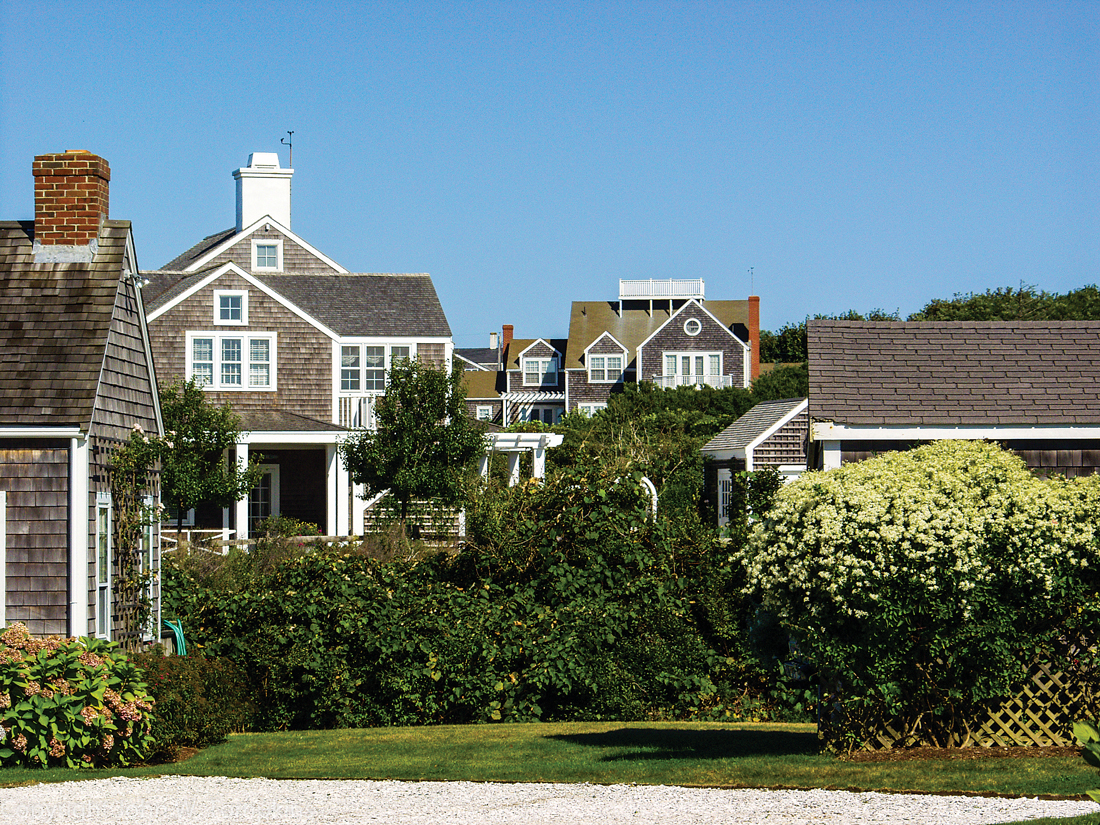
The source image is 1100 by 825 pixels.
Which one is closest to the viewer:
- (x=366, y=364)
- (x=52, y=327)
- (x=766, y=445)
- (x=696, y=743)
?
(x=696, y=743)

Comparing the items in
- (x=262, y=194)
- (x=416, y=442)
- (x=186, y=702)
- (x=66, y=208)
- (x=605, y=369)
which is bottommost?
(x=186, y=702)

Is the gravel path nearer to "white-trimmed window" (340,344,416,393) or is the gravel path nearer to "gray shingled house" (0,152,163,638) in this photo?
"gray shingled house" (0,152,163,638)

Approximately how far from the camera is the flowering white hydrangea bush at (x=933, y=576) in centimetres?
964

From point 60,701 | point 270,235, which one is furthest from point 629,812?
point 270,235

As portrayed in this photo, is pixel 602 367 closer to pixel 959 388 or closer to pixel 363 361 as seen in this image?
pixel 363 361

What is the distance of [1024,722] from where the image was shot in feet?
33.6

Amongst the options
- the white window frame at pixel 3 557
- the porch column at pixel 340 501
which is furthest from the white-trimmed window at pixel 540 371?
the white window frame at pixel 3 557

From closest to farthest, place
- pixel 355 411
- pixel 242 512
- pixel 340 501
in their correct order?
pixel 242 512 → pixel 340 501 → pixel 355 411

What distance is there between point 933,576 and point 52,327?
9.50m

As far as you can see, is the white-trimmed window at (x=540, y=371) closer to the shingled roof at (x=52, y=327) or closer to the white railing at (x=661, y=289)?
the white railing at (x=661, y=289)

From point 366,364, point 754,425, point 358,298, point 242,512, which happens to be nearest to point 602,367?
point 754,425

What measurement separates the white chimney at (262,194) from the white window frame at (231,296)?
27.5 ft

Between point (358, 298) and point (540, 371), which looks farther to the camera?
point (540, 371)

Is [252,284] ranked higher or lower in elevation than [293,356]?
higher
